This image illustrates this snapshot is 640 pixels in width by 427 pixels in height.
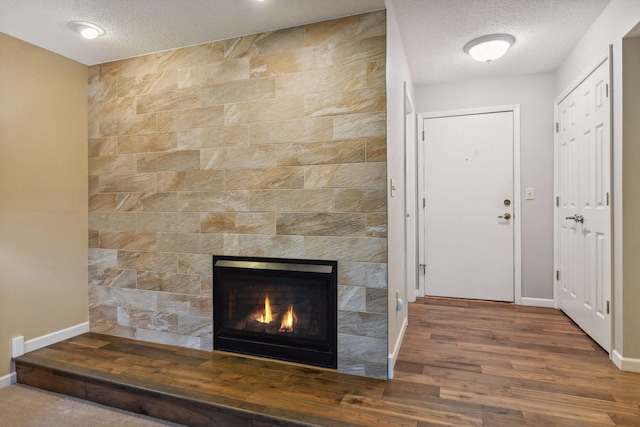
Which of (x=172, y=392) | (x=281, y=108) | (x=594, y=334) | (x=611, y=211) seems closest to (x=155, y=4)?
(x=281, y=108)

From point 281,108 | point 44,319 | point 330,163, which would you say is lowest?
point 44,319

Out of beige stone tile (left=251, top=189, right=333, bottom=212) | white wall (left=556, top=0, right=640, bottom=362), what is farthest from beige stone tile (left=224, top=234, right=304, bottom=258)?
white wall (left=556, top=0, right=640, bottom=362)

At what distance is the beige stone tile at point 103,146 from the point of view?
9.25 ft

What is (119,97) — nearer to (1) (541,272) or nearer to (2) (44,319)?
(2) (44,319)

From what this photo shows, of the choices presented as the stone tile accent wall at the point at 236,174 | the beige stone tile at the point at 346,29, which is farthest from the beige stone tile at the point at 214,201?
the beige stone tile at the point at 346,29

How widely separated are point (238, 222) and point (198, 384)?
1.01m

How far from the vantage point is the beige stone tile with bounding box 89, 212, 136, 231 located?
9.07ft

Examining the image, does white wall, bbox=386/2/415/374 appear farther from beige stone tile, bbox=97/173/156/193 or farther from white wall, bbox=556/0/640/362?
beige stone tile, bbox=97/173/156/193

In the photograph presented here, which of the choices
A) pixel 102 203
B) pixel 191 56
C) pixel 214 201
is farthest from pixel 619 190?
pixel 102 203

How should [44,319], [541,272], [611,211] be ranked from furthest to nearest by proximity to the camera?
[541,272], [44,319], [611,211]

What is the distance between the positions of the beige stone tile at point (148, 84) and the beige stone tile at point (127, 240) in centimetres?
108

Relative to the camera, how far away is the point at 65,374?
2.18 m

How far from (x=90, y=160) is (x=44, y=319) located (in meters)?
1.25

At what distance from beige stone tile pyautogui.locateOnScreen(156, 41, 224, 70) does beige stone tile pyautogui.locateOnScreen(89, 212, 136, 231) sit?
46.0 inches
